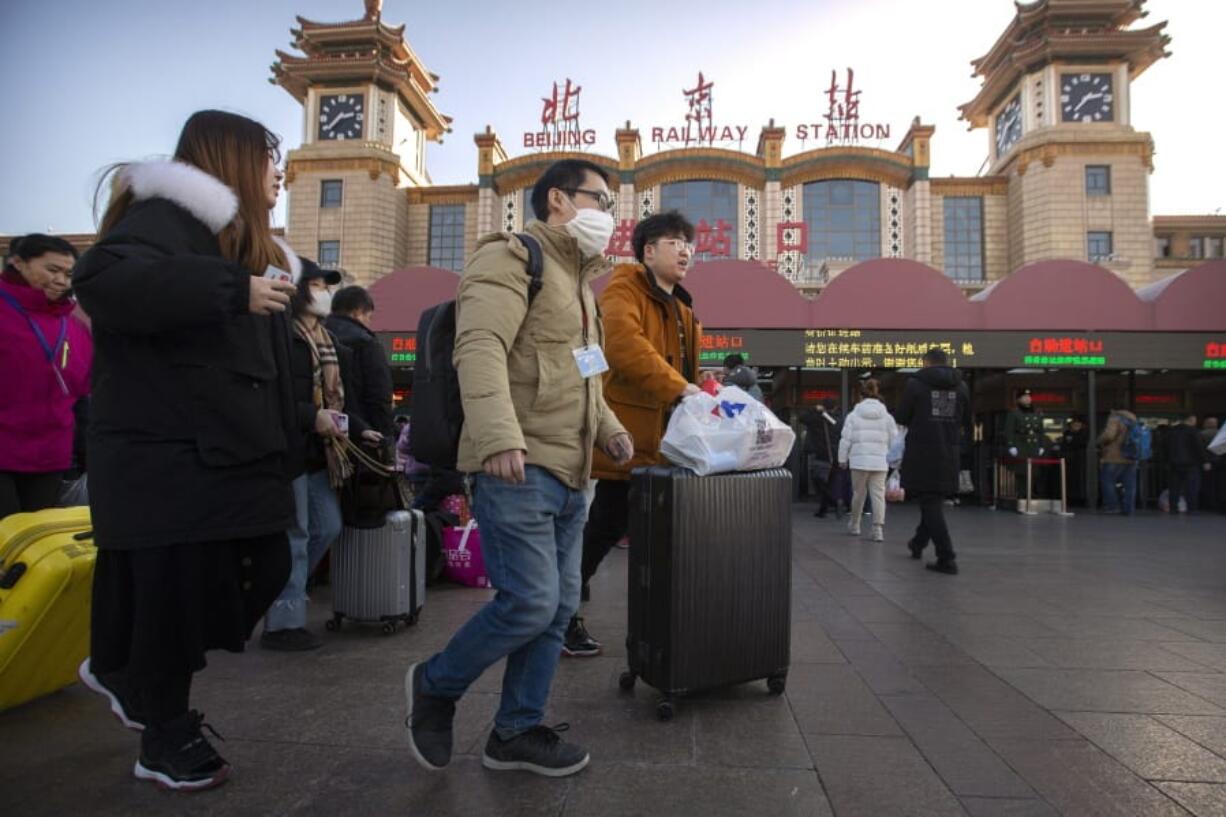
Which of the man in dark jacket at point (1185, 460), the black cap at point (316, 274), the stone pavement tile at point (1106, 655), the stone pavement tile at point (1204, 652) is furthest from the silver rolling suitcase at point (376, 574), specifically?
the man in dark jacket at point (1185, 460)

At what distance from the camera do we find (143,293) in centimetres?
184

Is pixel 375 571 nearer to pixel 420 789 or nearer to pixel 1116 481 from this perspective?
pixel 420 789

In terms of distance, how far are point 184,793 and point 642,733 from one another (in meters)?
1.39

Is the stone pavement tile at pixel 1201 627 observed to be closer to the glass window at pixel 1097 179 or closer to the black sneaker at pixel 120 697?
the black sneaker at pixel 120 697

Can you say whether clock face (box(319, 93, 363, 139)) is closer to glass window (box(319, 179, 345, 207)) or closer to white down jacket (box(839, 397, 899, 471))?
glass window (box(319, 179, 345, 207))

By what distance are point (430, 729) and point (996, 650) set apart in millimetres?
2931

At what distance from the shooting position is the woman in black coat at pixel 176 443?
1.89 metres

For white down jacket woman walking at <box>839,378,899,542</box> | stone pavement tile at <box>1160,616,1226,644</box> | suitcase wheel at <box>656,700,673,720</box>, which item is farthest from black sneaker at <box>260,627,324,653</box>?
white down jacket woman walking at <box>839,378,899,542</box>

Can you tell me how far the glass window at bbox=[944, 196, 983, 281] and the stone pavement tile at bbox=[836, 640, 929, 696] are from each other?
2592 centimetres

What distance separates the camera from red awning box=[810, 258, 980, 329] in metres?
12.1

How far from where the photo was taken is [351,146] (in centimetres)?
2778

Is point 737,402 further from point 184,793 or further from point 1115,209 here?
point 1115,209

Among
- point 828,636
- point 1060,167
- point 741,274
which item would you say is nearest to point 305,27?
point 741,274

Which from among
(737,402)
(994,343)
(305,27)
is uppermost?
(305,27)
